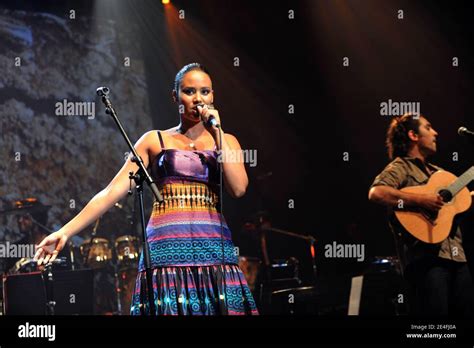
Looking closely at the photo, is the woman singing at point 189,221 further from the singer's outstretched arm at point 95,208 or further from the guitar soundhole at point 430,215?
the guitar soundhole at point 430,215

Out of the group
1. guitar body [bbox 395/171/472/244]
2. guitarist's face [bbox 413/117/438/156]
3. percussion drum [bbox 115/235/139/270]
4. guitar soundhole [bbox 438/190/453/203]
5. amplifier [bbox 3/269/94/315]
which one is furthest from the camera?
percussion drum [bbox 115/235/139/270]

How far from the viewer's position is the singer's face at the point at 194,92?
11.5 ft

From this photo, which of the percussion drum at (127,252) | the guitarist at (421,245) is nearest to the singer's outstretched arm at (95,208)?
the guitarist at (421,245)

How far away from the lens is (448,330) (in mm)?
2541

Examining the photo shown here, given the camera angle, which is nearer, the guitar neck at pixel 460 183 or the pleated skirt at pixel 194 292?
the pleated skirt at pixel 194 292

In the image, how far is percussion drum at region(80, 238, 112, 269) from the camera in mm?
8039

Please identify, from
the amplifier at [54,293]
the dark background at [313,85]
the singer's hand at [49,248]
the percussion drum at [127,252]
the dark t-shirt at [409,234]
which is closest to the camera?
the singer's hand at [49,248]

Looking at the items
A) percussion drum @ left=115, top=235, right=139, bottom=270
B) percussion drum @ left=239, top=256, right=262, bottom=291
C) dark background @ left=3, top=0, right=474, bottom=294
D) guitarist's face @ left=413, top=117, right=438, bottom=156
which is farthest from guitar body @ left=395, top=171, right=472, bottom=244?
percussion drum @ left=115, top=235, right=139, bottom=270

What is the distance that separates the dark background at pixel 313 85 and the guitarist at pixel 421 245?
A: 2734 millimetres

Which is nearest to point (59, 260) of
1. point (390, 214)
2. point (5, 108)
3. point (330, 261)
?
point (5, 108)

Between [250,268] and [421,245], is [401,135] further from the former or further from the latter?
[250,268]

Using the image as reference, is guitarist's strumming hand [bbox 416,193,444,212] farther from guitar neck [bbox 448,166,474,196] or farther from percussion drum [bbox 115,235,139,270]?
percussion drum [bbox 115,235,139,270]

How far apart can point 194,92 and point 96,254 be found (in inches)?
195

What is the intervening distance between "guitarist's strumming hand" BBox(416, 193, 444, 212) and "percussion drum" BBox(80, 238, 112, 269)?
4.22 meters
